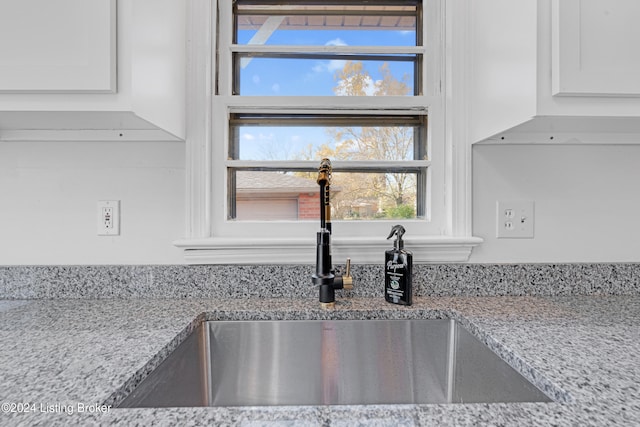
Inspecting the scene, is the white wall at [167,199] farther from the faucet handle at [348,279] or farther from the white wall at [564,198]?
the faucet handle at [348,279]

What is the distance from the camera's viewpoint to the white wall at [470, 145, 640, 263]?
103cm

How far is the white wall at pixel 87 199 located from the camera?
99 cm

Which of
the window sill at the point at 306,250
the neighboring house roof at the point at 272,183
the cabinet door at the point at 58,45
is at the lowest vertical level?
the window sill at the point at 306,250

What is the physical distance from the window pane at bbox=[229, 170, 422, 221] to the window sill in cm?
12

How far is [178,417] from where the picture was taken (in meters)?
0.44

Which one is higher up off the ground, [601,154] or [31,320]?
[601,154]

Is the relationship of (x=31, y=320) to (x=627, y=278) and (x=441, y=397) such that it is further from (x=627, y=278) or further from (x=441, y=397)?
(x=627, y=278)

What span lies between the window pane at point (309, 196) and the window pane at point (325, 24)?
470mm

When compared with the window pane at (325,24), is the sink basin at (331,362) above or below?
below

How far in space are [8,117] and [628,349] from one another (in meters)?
1.55

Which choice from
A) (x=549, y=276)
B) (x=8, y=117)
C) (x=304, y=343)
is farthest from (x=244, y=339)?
(x=549, y=276)

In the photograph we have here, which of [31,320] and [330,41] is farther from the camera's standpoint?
[330,41]

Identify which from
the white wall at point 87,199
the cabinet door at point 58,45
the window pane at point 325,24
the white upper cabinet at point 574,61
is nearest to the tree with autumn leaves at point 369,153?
the window pane at point 325,24

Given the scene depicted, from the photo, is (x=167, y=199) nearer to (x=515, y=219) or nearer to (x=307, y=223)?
(x=307, y=223)
